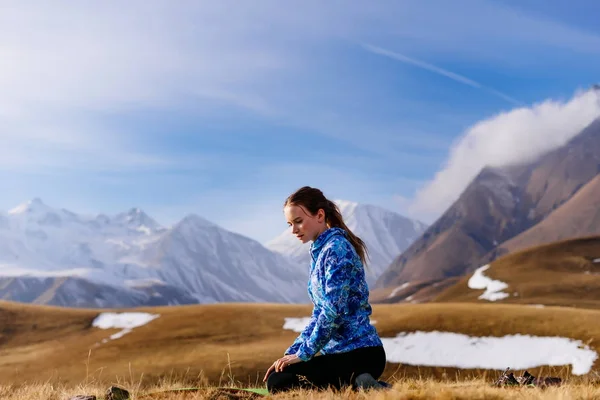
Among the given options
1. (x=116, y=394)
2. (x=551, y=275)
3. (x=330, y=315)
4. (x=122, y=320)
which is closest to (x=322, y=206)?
(x=330, y=315)

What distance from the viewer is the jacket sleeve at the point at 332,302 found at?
26.6 feet

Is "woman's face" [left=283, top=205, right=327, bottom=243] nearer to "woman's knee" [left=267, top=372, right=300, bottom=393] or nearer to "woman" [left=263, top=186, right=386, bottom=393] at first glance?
"woman" [left=263, top=186, right=386, bottom=393]

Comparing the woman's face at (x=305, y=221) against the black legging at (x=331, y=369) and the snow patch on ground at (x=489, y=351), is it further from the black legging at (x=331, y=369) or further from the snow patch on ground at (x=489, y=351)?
the snow patch on ground at (x=489, y=351)

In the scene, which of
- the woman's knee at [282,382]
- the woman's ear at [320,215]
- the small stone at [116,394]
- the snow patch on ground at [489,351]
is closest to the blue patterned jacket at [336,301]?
the woman's ear at [320,215]

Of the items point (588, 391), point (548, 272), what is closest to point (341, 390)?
point (588, 391)

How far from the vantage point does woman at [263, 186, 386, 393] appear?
8.17 metres

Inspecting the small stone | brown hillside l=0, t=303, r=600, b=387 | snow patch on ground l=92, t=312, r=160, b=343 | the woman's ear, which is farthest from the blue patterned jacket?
snow patch on ground l=92, t=312, r=160, b=343

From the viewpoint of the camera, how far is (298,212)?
28.8 ft

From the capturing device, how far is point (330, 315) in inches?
319

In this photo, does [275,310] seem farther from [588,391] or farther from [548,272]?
[548,272]

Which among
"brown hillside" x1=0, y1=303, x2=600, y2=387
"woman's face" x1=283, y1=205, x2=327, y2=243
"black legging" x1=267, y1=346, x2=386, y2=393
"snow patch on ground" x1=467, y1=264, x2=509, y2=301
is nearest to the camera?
"black legging" x1=267, y1=346, x2=386, y2=393

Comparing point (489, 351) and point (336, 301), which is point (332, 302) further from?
point (489, 351)

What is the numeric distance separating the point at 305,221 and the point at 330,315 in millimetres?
1432

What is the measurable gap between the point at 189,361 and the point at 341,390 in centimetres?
5161
